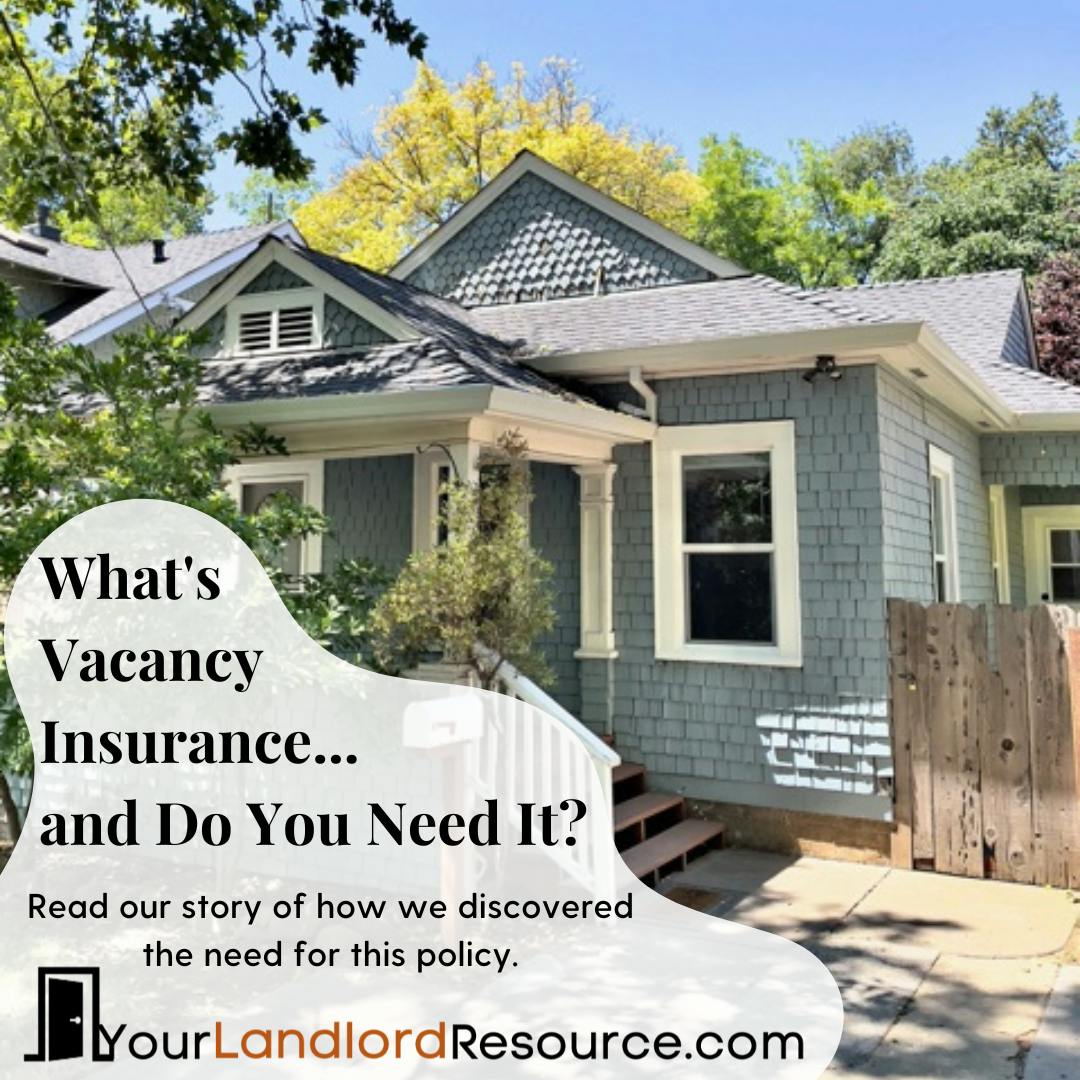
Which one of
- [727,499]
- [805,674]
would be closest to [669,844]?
Result: [805,674]

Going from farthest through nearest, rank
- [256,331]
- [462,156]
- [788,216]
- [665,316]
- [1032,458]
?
[788,216]
[462,156]
[1032,458]
[665,316]
[256,331]

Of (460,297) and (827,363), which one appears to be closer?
(827,363)

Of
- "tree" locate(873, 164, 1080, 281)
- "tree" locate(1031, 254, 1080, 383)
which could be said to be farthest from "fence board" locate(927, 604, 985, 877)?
"tree" locate(873, 164, 1080, 281)

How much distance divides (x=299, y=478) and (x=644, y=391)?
9.87 ft

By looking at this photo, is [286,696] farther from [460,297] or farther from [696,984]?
[460,297]

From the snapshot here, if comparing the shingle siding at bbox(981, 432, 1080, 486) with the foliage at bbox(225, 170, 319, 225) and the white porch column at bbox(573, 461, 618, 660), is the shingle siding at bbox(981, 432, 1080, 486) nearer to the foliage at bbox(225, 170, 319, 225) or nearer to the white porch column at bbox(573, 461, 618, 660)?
the white porch column at bbox(573, 461, 618, 660)

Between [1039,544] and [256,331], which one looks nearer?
[256,331]

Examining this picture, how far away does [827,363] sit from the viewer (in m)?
6.09

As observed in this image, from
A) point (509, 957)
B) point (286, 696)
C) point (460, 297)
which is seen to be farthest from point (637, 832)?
point (460, 297)

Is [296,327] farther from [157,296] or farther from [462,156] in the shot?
[462,156]

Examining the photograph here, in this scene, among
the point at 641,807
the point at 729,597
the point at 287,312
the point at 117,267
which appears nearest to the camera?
the point at 641,807

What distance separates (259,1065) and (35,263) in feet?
56.9

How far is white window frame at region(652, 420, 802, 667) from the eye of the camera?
20.5 ft

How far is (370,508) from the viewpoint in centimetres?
743
